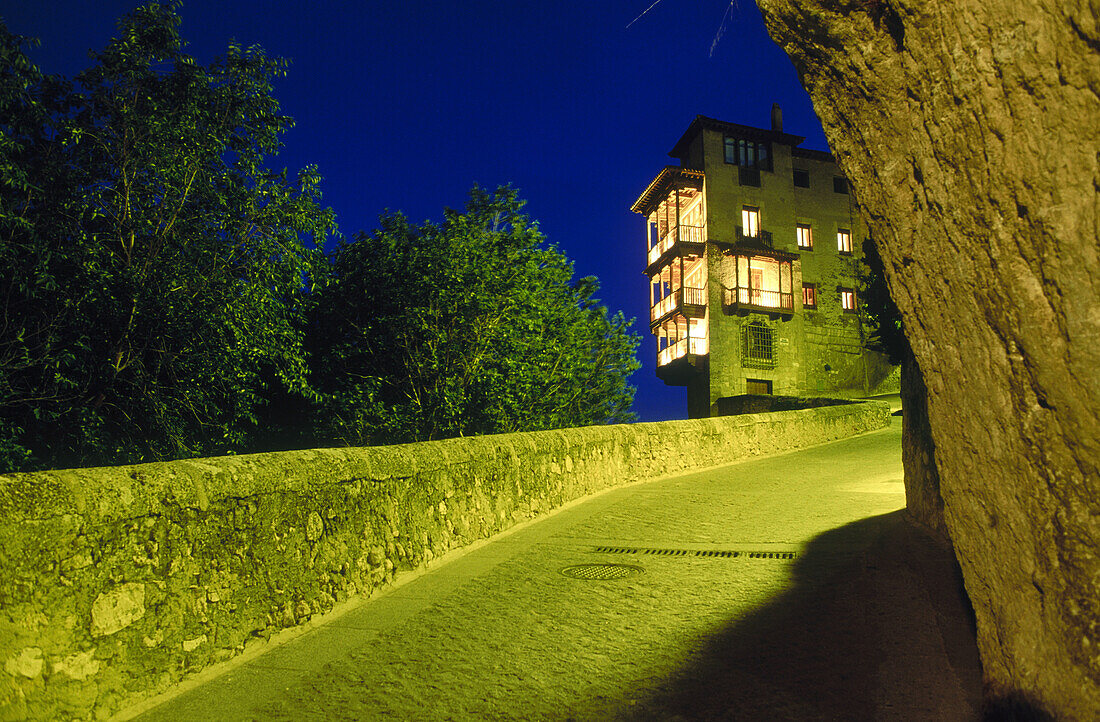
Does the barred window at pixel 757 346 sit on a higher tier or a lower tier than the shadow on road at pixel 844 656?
higher

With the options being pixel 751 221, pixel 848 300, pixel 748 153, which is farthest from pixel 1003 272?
pixel 848 300

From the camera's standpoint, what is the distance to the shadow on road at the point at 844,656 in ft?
10.6

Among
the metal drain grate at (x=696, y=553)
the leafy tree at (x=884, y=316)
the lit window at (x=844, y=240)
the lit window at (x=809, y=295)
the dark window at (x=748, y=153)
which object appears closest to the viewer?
the metal drain grate at (x=696, y=553)

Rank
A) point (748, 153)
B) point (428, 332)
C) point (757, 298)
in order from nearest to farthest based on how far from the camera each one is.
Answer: point (428, 332) < point (757, 298) < point (748, 153)

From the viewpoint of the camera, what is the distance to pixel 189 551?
3.95 metres

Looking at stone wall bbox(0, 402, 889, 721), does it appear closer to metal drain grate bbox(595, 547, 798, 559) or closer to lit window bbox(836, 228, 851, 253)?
metal drain grate bbox(595, 547, 798, 559)

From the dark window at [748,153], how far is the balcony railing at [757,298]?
23.0 feet

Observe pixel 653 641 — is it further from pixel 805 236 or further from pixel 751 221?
pixel 805 236

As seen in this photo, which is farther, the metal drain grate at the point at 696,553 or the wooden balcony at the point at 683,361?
the wooden balcony at the point at 683,361

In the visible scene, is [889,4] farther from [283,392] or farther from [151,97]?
[283,392]

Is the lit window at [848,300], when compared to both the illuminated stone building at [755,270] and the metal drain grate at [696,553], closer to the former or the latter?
the illuminated stone building at [755,270]

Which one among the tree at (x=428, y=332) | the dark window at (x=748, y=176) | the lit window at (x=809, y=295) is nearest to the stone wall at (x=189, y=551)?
the tree at (x=428, y=332)

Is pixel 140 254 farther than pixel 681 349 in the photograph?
No

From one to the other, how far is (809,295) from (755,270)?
3.56 m
